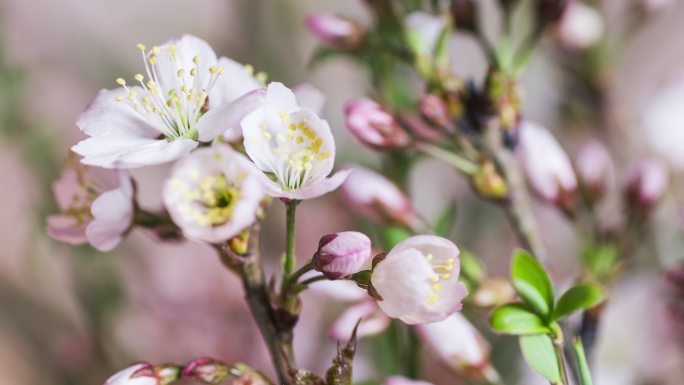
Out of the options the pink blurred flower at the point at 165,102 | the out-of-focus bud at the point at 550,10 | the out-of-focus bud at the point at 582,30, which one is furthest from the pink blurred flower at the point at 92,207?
the out-of-focus bud at the point at 582,30

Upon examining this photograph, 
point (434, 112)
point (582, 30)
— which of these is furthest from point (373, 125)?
point (582, 30)

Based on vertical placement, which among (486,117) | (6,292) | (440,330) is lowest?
(6,292)

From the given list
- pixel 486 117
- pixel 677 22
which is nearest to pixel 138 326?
pixel 486 117

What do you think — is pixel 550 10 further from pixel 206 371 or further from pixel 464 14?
pixel 206 371

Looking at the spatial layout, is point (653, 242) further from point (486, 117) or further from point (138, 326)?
point (138, 326)

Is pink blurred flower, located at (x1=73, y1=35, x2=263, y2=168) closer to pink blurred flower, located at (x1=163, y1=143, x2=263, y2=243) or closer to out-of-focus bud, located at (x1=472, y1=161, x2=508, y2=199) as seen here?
pink blurred flower, located at (x1=163, y1=143, x2=263, y2=243)

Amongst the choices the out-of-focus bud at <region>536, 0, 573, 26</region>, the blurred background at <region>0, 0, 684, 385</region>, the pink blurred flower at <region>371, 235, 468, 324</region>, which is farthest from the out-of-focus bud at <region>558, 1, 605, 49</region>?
the pink blurred flower at <region>371, 235, 468, 324</region>
